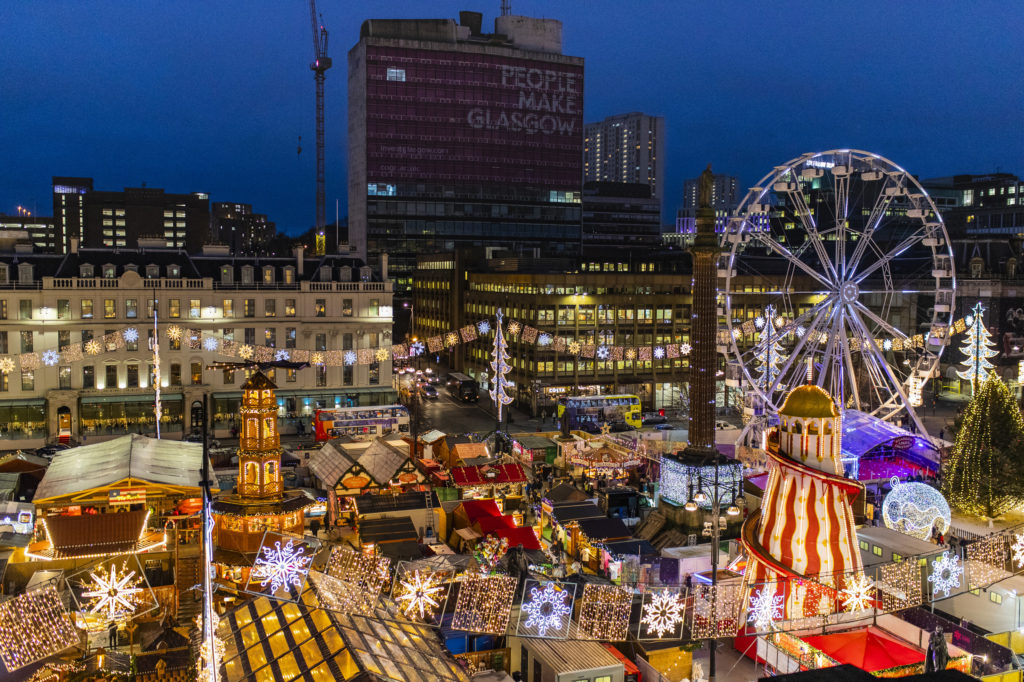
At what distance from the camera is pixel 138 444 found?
28.0 metres

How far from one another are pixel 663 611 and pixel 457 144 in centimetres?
10291

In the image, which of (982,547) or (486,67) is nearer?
(982,547)

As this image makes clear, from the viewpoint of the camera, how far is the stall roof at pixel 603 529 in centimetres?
2814

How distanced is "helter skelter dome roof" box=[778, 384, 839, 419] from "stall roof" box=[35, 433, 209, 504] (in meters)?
16.3

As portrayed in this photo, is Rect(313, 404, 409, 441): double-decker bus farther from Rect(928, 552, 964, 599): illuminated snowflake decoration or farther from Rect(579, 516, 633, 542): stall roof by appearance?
Rect(928, 552, 964, 599): illuminated snowflake decoration

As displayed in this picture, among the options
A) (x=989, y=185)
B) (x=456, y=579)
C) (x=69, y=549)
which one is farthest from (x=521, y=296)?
(x=989, y=185)

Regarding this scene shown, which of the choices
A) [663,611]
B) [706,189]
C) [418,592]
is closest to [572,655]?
[663,611]

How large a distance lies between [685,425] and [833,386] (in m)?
14.3

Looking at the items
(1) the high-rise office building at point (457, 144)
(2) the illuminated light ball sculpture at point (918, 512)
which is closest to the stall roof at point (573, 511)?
(2) the illuminated light ball sculpture at point (918, 512)

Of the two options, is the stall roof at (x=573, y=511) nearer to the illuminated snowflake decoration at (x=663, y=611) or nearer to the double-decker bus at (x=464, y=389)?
the illuminated snowflake decoration at (x=663, y=611)

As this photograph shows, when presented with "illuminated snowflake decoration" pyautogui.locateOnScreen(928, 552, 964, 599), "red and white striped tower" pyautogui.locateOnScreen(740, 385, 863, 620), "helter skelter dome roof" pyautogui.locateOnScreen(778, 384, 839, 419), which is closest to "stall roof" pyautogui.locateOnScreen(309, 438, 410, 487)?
"red and white striped tower" pyautogui.locateOnScreen(740, 385, 863, 620)

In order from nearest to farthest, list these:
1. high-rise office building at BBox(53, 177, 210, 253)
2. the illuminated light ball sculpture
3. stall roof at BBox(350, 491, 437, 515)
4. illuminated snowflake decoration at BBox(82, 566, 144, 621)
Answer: illuminated snowflake decoration at BBox(82, 566, 144, 621) < the illuminated light ball sculpture < stall roof at BBox(350, 491, 437, 515) < high-rise office building at BBox(53, 177, 210, 253)

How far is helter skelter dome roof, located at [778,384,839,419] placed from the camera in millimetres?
19281

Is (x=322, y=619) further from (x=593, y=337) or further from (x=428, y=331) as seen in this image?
(x=428, y=331)
